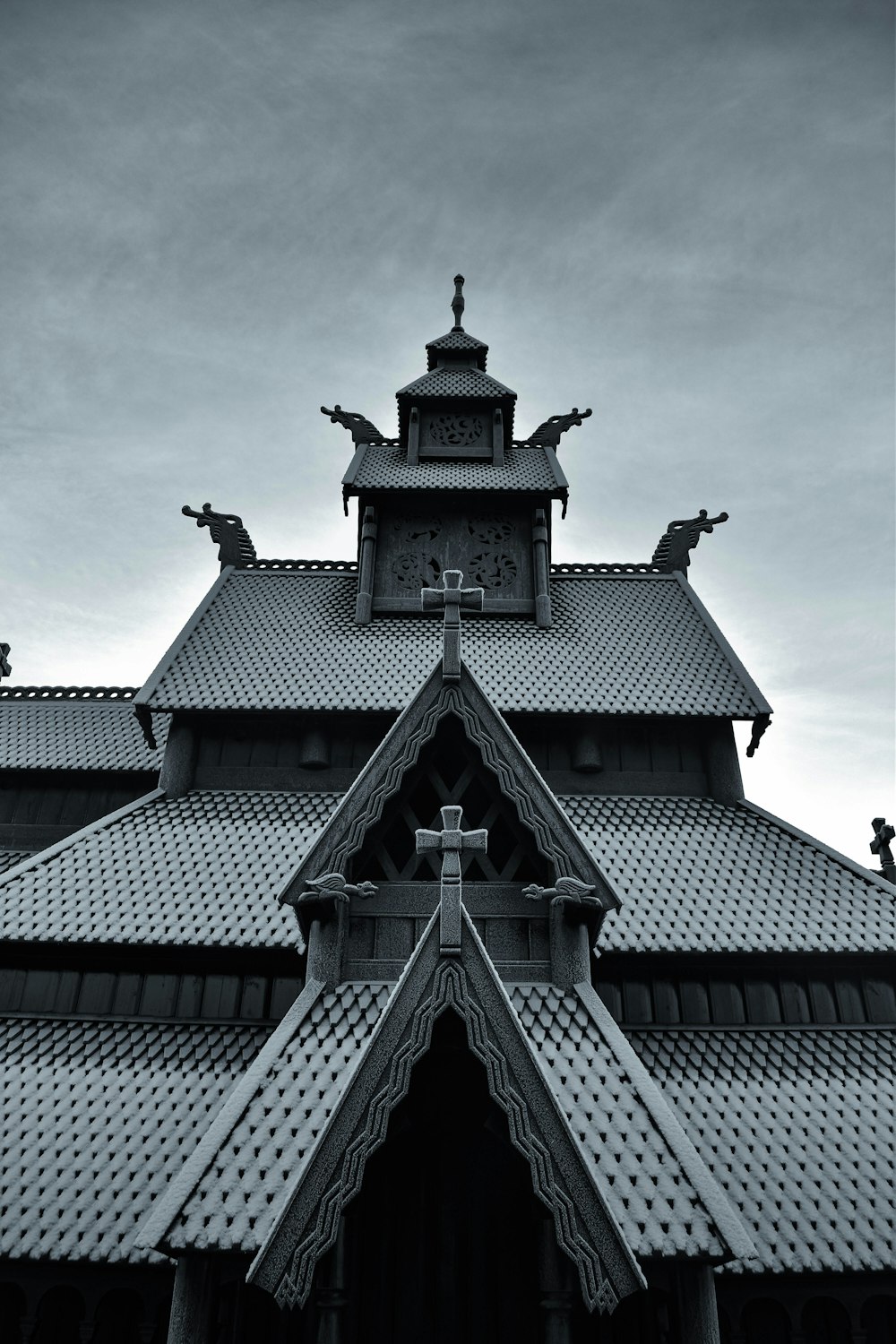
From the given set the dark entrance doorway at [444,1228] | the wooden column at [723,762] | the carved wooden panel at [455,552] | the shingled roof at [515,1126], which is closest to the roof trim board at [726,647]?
Result: the wooden column at [723,762]

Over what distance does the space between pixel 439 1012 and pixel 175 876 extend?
565 centimetres

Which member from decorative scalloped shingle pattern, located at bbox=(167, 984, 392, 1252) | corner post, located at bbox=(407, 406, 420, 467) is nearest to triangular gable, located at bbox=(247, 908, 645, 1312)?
decorative scalloped shingle pattern, located at bbox=(167, 984, 392, 1252)

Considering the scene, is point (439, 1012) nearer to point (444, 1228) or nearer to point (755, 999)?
point (444, 1228)

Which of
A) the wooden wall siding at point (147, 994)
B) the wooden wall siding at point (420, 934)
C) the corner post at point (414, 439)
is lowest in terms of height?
the wooden wall siding at point (147, 994)

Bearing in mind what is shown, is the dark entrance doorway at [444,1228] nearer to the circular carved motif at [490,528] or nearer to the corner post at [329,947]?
the corner post at [329,947]

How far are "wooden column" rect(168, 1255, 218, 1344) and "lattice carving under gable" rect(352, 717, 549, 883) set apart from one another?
3.01 m

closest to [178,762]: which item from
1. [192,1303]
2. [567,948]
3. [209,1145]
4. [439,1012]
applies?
[209,1145]

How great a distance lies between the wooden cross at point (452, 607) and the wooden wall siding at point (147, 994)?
15.0ft

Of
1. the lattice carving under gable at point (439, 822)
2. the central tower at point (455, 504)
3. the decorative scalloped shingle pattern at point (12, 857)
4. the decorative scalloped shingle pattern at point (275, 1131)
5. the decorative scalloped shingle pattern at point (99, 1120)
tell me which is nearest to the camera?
the decorative scalloped shingle pattern at point (275, 1131)

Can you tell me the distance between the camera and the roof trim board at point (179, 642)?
488 inches

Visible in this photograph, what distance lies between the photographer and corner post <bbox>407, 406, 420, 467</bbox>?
1704cm

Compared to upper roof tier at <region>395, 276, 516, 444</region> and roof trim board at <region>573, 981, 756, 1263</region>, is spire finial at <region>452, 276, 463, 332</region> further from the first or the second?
roof trim board at <region>573, 981, 756, 1263</region>

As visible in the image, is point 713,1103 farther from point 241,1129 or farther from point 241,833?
point 241,833

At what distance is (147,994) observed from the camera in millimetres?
9477
